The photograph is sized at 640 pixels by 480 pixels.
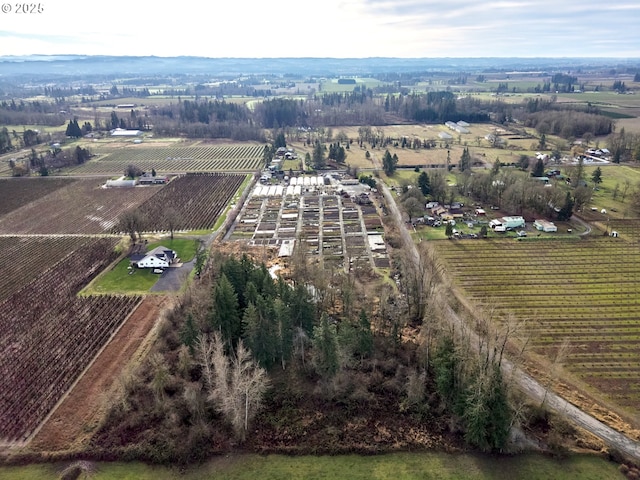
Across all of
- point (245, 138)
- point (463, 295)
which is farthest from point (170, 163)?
point (463, 295)

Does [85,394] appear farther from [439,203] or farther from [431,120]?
[431,120]

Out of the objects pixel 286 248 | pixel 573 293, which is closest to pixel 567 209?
pixel 573 293

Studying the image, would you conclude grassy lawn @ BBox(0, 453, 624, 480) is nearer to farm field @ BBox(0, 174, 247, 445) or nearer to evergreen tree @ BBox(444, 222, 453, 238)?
farm field @ BBox(0, 174, 247, 445)

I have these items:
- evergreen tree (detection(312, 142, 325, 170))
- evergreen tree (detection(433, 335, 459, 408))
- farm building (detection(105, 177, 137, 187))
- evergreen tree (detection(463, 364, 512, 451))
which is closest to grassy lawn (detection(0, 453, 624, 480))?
evergreen tree (detection(463, 364, 512, 451))

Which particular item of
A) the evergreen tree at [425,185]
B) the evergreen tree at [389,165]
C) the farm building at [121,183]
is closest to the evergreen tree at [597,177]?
the evergreen tree at [425,185]

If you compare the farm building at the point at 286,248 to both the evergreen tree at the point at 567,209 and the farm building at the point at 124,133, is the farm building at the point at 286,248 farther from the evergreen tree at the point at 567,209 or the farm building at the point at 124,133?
the farm building at the point at 124,133

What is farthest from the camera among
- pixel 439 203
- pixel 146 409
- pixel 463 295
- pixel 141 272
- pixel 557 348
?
pixel 439 203
